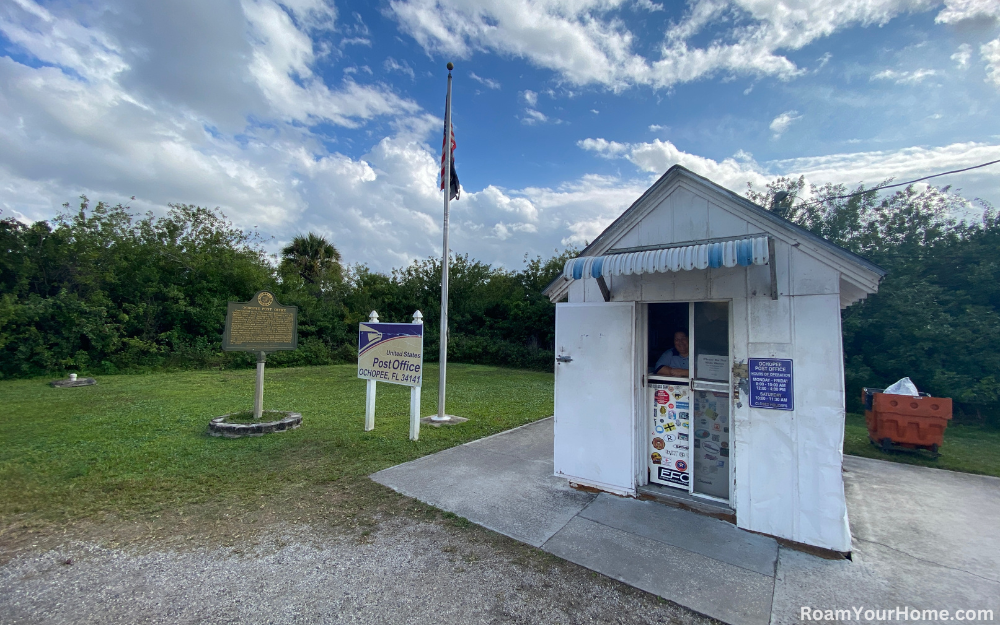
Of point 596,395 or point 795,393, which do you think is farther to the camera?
point 596,395

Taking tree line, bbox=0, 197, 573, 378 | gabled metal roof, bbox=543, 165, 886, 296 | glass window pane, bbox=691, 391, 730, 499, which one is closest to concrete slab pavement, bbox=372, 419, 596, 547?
glass window pane, bbox=691, 391, 730, 499

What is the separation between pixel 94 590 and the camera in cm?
Answer: 276

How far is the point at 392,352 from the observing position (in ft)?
22.2

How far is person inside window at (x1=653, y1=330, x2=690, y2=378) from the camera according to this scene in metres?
4.26

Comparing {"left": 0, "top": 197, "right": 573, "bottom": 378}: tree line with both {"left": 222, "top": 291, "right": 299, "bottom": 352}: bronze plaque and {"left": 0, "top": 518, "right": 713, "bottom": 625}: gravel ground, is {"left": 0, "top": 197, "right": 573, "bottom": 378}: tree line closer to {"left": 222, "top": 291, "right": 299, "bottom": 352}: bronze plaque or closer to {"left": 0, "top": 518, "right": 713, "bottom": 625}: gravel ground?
{"left": 222, "top": 291, "right": 299, "bottom": 352}: bronze plaque

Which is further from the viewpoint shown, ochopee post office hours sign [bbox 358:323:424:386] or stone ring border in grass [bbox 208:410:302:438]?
stone ring border in grass [bbox 208:410:302:438]

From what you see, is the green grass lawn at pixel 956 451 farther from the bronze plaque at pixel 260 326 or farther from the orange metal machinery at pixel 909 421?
the bronze plaque at pixel 260 326

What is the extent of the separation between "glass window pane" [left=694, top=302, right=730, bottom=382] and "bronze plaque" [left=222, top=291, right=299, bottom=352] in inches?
255

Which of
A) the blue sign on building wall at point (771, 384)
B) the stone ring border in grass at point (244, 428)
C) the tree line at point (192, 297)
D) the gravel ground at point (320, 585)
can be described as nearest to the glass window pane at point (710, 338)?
the blue sign on building wall at point (771, 384)

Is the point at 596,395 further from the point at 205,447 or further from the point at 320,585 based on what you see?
the point at 205,447

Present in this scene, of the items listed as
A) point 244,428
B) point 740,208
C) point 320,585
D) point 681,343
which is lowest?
point 320,585

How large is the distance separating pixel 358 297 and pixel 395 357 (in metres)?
17.3

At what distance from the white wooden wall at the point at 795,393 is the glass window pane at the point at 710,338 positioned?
1.32 feet

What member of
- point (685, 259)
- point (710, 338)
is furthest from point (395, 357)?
point (685, 259)
